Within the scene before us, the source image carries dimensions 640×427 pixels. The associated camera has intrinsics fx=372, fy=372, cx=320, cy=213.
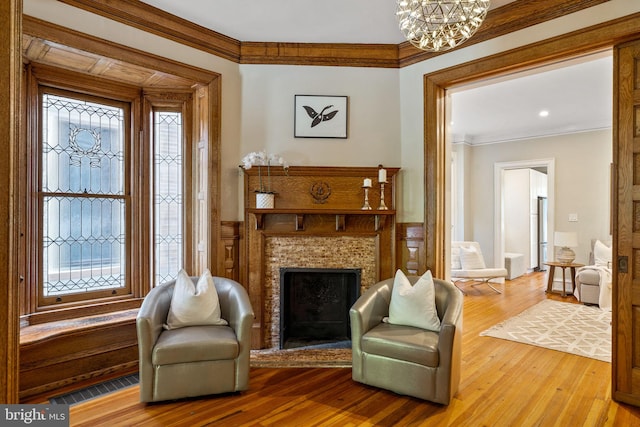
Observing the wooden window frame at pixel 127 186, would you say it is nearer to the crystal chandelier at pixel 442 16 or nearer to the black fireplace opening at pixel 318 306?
the black fireplace opening at pixel 318 306

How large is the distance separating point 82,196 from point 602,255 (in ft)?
22.5

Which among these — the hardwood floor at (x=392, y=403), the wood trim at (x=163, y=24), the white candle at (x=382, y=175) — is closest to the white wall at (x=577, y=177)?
the hardwood floor at (x=392, y=403)

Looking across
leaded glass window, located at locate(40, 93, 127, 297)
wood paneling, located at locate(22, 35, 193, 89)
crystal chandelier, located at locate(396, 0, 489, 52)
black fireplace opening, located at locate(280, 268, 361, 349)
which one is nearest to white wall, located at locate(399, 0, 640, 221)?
black fireplace opening, located at locate(280, 268, 361, 349)

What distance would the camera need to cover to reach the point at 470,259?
20.6 ft

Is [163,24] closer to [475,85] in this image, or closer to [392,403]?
[475,85]

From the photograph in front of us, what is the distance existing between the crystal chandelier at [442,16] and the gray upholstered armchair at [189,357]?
2149 mm

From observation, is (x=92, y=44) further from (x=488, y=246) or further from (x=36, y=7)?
(x=488, y=246)

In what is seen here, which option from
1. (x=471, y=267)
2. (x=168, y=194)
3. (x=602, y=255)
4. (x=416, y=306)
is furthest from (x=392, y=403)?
(x=602, y=255)

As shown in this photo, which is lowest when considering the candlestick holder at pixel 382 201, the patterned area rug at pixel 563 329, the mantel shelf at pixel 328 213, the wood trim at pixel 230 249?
the patterned area rug at pixel 563 329

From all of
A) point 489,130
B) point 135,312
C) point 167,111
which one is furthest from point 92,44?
point 489,130

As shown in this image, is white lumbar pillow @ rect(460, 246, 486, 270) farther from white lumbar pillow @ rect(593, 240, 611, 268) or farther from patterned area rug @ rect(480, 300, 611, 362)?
white lumbar pillow @ rect(593, 240, 611, 268)

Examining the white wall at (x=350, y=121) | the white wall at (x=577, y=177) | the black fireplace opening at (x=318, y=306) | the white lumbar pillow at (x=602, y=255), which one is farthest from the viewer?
the white wall at (x=577, y=177)

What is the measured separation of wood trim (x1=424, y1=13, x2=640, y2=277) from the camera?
8.69 ft

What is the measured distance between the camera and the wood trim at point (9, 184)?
0.78m
